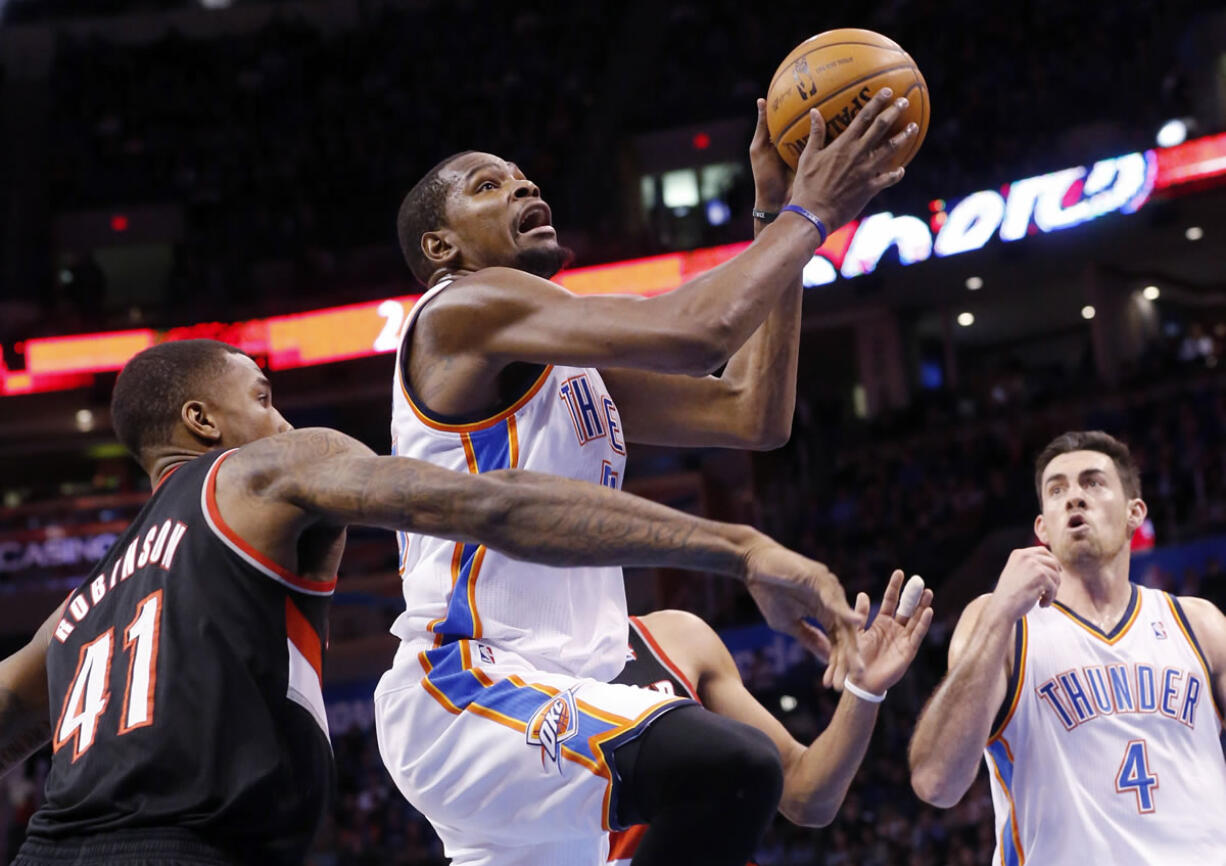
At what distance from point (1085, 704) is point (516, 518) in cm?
278

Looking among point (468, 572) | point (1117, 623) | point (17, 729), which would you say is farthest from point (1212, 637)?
point (17, 729)

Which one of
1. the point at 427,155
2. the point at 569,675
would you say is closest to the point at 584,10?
the point at 427,155

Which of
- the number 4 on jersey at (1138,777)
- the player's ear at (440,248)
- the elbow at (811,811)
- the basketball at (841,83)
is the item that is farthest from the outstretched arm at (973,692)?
the player's ear at (440,248)

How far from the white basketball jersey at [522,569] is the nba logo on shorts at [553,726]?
213mm

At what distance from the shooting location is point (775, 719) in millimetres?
4039

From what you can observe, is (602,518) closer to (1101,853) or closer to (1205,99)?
(1101,853)

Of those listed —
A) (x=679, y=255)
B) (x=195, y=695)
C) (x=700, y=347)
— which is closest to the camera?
(x=195, y=695)

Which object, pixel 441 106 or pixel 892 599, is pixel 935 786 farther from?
pixel 441 106

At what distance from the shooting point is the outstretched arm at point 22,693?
3.37 metres

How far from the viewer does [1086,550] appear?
499cm

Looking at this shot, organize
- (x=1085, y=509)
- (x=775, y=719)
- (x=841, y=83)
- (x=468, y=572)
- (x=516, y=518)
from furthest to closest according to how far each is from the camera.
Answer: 1. (x=1085, y=509)
2. (x=775, y=719)
3. (x=841, y=83)
4. (x=468, y=572)
5. (x=516, y=518)

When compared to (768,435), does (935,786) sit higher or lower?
lower

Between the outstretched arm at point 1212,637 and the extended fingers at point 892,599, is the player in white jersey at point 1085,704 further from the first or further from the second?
the extended fingers at point 892,599

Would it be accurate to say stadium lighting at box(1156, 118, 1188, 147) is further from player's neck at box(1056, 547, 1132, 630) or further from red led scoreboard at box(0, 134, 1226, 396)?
player's neck at box(1056, 547, 1132, 630)
